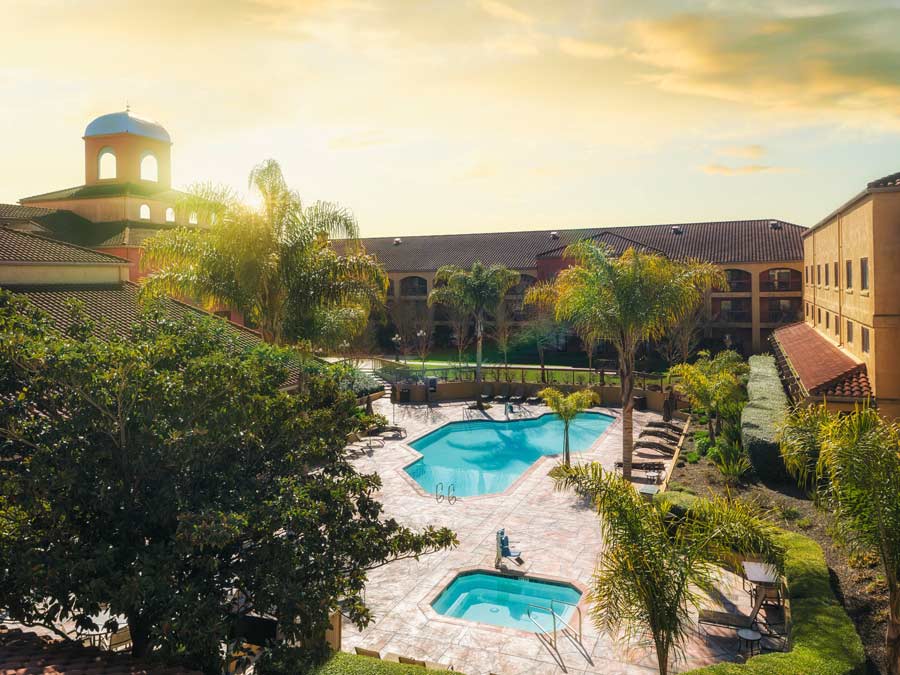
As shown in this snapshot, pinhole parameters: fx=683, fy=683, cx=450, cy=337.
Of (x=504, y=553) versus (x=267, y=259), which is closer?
(x=504, y=553)

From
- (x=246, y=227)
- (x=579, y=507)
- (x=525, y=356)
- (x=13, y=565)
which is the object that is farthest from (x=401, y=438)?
(x=525, y=356)

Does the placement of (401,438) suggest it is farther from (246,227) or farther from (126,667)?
(126,667)

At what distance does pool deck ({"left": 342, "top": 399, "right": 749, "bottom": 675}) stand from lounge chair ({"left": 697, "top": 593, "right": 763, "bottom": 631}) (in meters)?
0.31

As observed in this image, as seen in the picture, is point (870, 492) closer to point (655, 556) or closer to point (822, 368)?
point (655, 556)

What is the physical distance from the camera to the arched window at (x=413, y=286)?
207 ft

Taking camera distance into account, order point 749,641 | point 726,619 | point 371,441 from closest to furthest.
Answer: point 749,641 < point 726,619 < point 371,441

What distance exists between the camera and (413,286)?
209ft

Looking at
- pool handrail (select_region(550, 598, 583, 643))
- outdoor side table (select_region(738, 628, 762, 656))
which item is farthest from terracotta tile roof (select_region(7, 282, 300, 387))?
outdoor side table (select_region(738, 628, 762, 656))

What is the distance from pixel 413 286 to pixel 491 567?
4948 cm

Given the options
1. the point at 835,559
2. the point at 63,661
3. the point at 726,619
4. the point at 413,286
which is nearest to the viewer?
the point at 63,661

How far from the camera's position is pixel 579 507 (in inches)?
765

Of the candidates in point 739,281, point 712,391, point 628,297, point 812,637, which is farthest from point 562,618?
point 739,281

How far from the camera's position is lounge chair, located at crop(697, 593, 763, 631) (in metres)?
12.0

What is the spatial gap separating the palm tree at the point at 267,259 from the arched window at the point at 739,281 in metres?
40.4
